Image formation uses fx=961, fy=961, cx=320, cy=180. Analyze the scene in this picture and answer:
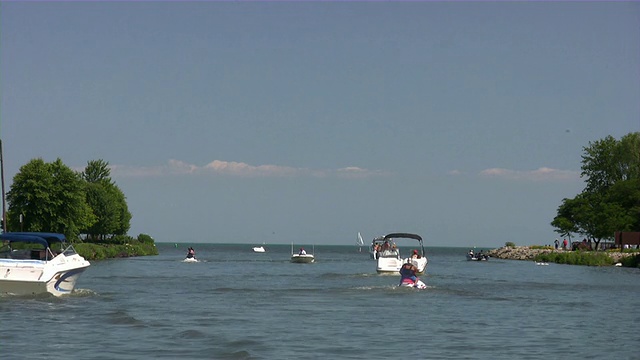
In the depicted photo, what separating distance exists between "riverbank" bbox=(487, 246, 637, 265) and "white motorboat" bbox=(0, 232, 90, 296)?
247ft

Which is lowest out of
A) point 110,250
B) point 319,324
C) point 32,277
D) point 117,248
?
point 319,324

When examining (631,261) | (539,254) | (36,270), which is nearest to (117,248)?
(539,254)

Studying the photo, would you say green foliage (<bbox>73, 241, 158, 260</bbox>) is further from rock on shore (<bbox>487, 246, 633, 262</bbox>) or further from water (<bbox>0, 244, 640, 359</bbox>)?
rock on shore (<bbox>487, 246, 633, 262</bbox>)

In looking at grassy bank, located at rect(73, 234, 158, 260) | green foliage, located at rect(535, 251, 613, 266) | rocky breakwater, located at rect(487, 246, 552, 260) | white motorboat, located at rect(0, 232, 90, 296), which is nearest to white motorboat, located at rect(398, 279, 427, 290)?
white motorboat, located at rect(0, 232, 90, 296)

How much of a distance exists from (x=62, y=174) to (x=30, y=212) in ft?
18.9

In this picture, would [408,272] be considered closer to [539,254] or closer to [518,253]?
[539,254]

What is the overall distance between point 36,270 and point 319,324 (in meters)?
14.6

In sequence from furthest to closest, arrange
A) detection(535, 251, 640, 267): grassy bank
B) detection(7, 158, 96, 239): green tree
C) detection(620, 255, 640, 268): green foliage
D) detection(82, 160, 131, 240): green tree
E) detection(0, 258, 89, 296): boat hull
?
detection(82, 160, 131, 240): green tree → detection(535, 251, 640, 267): grassy bank → detection(620, 255, 640, 268): green foliage → detection(7, 158, 96, 239): green tree → detection(0, 258, 89, 296): boat hull

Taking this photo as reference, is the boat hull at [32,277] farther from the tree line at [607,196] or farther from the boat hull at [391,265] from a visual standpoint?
the tree line at [607,196]

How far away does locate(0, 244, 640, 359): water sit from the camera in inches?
1099

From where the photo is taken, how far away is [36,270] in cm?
4244

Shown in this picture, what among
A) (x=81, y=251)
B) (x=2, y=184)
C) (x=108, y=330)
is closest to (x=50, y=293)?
(x=108, y=330)

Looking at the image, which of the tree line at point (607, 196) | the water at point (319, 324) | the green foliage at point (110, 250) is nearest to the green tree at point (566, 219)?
the tree line at point (607, 196)

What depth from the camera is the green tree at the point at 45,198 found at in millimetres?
99438
